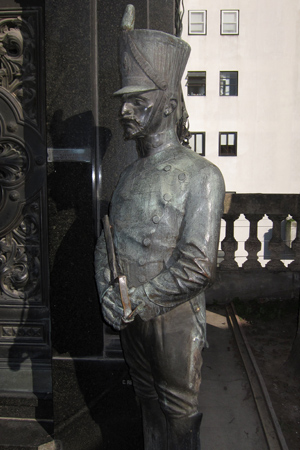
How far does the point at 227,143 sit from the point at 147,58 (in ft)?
67.5

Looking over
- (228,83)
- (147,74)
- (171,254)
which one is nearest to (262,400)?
(171,254)

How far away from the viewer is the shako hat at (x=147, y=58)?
2.25 metres

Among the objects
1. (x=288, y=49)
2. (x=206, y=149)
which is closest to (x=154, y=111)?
(x=206, y=149)

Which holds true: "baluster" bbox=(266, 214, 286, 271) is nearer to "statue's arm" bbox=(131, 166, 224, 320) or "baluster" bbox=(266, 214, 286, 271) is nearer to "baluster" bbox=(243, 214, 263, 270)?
"baluster" bbox=(243, 214, 263, 270)

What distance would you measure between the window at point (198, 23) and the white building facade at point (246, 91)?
0.16 ft

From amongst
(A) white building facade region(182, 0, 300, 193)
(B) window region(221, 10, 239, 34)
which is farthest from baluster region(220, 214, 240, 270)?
(B) window region(221, 10, 239, 34)

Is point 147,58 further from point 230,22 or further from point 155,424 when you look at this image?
point 230,22

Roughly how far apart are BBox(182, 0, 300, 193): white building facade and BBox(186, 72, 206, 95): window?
5cm

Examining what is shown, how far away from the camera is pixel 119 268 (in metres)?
2.45

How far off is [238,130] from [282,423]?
1891cm

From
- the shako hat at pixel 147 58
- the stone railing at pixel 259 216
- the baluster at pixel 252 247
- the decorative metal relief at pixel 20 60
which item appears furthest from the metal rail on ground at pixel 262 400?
the decorative metal relief at pixel 20 60

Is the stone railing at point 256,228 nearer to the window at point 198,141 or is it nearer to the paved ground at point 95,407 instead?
the paved ground at point 95,407

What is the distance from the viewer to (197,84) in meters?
22.4

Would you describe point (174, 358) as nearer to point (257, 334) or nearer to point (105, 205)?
point (105, 205)
